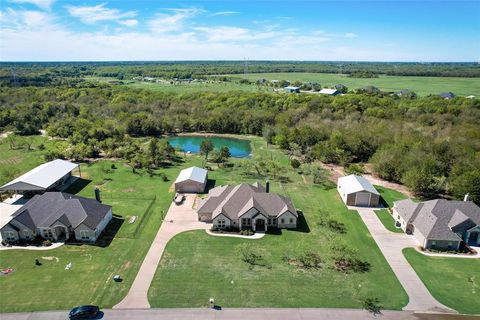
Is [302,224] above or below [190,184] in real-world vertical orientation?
below

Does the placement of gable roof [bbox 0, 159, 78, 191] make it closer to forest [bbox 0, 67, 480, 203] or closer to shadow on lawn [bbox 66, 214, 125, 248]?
forest [bbox 0, 67, 480, 203]

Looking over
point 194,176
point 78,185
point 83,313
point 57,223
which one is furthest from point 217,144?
point 83,313

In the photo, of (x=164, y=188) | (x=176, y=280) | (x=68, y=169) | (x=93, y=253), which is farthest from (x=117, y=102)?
(x=176, y=280)

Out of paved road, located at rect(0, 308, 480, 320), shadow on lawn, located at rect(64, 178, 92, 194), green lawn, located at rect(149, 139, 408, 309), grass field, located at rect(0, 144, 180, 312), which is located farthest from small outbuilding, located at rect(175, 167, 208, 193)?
paved road, located at rect(0, 308, 480, 320)

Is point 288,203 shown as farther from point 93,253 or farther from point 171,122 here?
point 171,122

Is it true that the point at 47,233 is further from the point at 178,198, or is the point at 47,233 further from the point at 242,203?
the point at 242,203

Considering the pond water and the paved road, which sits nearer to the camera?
the paved road

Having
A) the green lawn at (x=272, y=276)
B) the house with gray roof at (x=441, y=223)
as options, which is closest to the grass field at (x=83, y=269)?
the green lawn at (x=272, y=276)
